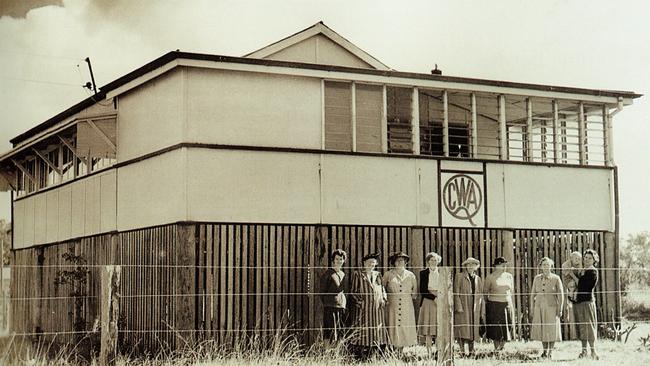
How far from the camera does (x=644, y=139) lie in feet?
66.9

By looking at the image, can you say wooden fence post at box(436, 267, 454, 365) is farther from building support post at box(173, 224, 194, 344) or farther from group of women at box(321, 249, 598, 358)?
building support post at box(173, 224, 194, 344)

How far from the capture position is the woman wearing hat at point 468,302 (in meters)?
17.0

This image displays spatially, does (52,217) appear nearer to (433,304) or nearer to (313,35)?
(313,35)

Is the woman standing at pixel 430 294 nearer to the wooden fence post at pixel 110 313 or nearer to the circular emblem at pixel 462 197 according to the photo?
the circular emblem at pixel 462 197

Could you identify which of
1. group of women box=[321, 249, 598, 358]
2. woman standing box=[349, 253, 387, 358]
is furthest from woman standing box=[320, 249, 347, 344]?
woman standing box=[349, 253, 387, 358]

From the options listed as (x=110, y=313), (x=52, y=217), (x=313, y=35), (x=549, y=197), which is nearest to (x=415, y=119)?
(x=313, y=35)

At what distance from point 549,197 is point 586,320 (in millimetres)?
3997

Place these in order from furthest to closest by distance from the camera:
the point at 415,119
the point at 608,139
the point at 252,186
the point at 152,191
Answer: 1. the point at 608,139
2. the point at 415,119
3. the point at 152,191
4. the point at 252,186

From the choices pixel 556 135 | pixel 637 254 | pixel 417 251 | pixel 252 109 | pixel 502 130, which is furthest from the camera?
pixel 637 254

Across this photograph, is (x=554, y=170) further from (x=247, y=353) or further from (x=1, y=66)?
(x=1, y=66)

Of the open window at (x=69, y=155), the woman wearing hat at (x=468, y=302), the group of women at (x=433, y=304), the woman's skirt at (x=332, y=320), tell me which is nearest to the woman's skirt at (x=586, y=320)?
the group of women at (x=433, y=304)

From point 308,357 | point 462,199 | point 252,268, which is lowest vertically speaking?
point 308,357

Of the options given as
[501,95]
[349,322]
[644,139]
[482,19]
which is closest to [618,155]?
[644,139]

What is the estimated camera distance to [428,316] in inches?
651
